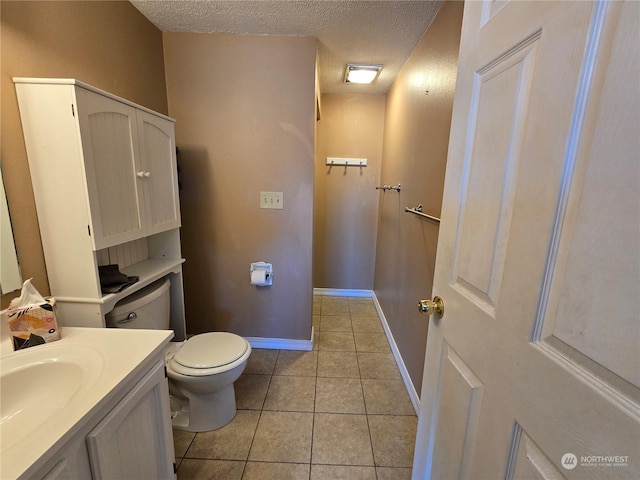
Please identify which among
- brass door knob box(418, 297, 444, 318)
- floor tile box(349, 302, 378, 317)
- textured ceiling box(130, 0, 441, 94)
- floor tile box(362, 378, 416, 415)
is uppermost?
textured ceiling box(130, 0, 441, 94)

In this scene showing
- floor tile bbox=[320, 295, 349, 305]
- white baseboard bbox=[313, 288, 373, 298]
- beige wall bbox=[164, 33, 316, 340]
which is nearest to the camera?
beige wall bbox=[164, 33, 316, 340]

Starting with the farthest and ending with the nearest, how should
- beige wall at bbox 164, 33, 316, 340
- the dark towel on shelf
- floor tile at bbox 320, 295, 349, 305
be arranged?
floor tile at bbox 320, 295, 349, 305, beige wall at bbox 164, 33, 316, 340, the dark towel on shelf

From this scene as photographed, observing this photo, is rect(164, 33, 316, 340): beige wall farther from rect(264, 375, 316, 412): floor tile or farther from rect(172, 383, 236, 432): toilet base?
rect(172, 383, 236, 432): toilet base

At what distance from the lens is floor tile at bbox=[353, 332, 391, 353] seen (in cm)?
238

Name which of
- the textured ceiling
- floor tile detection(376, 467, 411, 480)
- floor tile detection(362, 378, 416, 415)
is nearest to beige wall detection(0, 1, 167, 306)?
the textured ceiling

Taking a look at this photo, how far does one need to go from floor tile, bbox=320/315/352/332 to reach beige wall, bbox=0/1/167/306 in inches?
82.9

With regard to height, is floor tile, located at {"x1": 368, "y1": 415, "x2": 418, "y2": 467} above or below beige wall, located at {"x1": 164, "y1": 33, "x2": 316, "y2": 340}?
below

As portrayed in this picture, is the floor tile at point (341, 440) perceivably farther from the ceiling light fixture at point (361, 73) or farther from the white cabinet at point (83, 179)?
the ceiling light fixture at point (361, 73)

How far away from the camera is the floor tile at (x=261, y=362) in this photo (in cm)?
207

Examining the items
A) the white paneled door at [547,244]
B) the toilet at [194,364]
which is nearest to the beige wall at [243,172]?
the toilet at [194,364]

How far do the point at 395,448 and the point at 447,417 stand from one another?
0.87m

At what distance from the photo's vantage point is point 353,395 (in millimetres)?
1846

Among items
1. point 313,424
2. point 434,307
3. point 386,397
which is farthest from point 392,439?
point 434,307

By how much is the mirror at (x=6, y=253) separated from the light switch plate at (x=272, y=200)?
133 centimetres
